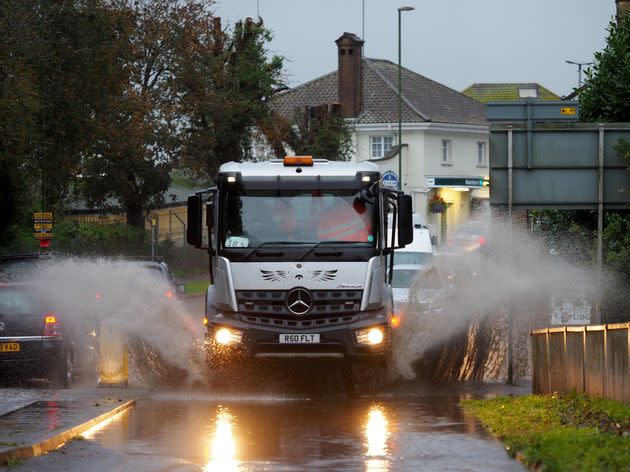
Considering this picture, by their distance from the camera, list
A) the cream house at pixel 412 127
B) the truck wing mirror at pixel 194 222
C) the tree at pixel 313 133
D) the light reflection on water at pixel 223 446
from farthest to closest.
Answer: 1. the cream house at pixel 412 127
2. the tree at pixel 313 133
3. the truck wing mirror at pixel 194 222
4. the light reflection on water at pixel 223 446

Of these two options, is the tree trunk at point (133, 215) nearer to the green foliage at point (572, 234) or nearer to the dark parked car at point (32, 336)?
the green foliage at point (572, 234)

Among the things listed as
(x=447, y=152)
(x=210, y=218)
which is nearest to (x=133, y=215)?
(x=447, y=152)

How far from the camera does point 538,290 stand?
24125 mm

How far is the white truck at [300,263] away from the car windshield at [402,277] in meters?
13.2

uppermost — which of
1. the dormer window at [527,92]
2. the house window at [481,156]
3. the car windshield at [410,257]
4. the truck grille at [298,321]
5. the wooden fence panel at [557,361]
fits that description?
the dormer window at [527,92]

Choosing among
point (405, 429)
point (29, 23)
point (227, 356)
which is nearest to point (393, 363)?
point (227, 356)

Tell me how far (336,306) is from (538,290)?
580 centimetres

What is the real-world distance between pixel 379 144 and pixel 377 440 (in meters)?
77.7

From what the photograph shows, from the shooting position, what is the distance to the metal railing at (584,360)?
611 inches

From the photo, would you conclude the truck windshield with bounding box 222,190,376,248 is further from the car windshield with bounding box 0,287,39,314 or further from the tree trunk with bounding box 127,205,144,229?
the tree trunk with bounding box 127,205,144,229

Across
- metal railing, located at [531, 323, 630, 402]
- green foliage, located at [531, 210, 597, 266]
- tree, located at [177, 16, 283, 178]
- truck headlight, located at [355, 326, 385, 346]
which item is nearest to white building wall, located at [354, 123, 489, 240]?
tree, located at [177, 16, 283, 178]

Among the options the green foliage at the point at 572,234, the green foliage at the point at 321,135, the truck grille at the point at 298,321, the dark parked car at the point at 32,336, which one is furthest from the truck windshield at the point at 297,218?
the green foliage at the point at 321,135

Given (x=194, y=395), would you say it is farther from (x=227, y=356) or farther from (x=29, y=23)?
(x=29, y=23)

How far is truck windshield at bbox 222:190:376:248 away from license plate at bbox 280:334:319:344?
3.86 ft
